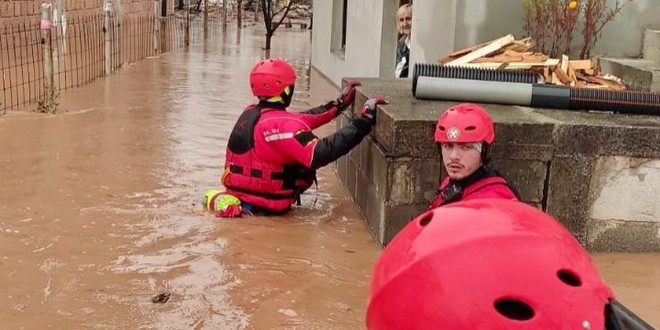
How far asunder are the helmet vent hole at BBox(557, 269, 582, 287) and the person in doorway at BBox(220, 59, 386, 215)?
4.32 meters

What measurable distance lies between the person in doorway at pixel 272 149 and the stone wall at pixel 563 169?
602 millimetres

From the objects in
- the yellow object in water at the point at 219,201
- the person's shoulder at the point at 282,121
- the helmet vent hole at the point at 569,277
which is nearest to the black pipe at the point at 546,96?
the person's shoulder at the point at 282,121

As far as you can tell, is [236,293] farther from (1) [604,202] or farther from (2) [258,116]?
(1) [604,202]

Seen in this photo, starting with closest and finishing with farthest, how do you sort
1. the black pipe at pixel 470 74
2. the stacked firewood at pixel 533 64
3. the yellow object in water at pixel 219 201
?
the black pipe at pixel 470 74
the yellow object in water at pixel 219 201
the stacked firewood at pixel 533 64

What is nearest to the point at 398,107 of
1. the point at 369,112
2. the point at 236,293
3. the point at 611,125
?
the point at 369,112

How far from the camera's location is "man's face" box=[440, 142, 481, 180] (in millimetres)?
3871

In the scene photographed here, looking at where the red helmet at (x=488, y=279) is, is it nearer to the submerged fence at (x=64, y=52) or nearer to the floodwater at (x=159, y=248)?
the floodwater at (x=159, y=248)

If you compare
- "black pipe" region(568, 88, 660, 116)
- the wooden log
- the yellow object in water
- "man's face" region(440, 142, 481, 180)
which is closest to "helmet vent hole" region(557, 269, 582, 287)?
Answer: "man's face" region(440, 142, 481, 180)

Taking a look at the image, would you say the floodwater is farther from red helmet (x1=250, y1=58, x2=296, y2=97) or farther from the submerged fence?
the submerged fence

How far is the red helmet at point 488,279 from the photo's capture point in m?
1.47

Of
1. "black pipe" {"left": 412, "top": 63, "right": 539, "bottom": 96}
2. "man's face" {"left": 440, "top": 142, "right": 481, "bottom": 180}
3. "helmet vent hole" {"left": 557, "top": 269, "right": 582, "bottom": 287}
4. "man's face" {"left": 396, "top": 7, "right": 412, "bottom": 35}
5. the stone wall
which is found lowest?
the stone wall

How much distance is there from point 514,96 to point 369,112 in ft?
3.27

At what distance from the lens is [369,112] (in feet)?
19.1

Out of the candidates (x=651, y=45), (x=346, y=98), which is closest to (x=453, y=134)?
(x=346, y=98)
